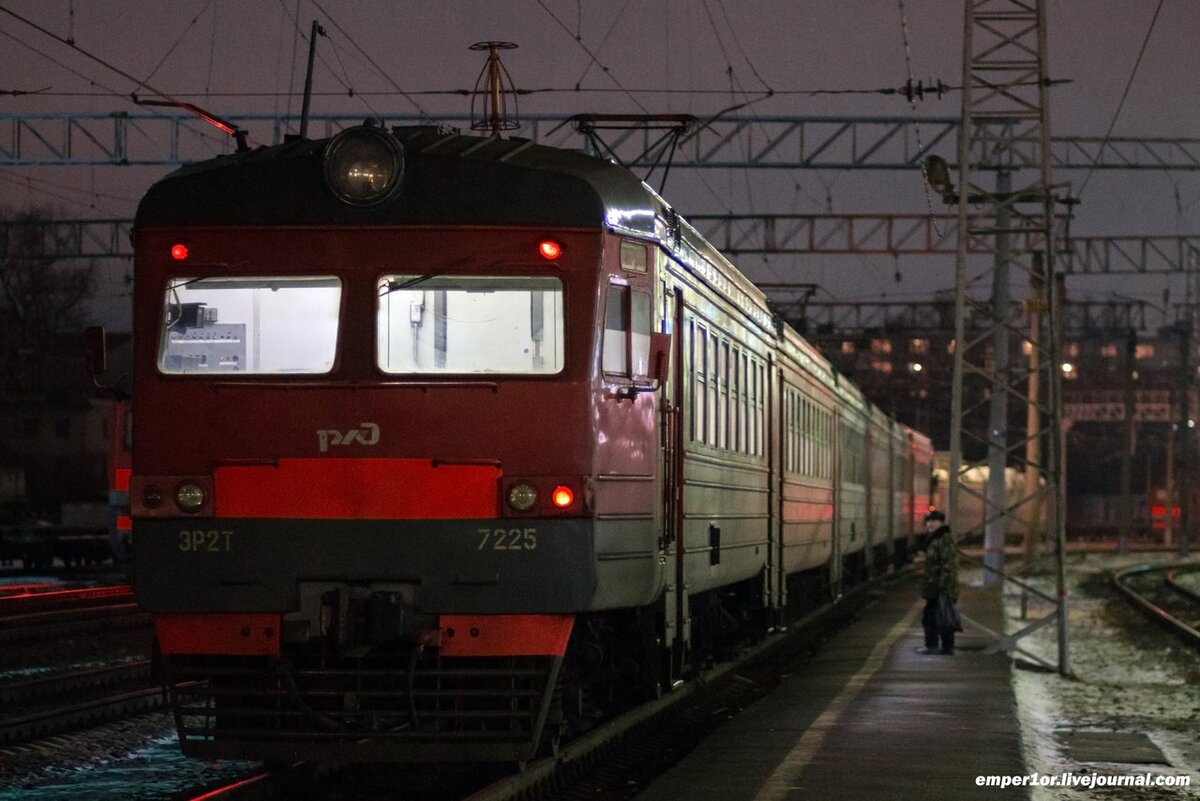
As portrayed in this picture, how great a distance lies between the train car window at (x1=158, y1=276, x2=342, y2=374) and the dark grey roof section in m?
0.33

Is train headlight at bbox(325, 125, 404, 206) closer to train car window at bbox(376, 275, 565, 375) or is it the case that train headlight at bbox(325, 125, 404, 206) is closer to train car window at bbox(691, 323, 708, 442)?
train car window at bbox(376, 275, 565, 375)

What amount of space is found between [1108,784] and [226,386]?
547 centimetres

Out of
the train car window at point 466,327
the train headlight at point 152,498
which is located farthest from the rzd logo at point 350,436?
the train headlight at point 152,498

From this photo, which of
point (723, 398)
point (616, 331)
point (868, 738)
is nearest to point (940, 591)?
point (723, 398)

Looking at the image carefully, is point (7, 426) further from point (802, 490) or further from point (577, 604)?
point (577, 604)

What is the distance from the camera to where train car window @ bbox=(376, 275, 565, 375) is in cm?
941

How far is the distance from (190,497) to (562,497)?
5.93 ft

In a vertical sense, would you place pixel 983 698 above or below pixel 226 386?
below

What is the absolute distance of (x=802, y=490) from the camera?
19.6 metres

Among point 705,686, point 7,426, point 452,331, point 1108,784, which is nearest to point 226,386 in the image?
point 452,331

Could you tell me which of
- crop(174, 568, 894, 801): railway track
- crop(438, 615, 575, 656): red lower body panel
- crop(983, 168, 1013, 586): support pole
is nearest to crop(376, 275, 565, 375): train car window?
crop(438, 615, 575, 656): red lower body panel

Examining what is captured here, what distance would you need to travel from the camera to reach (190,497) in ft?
30.7

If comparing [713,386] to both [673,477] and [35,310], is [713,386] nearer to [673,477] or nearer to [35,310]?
[673,477]

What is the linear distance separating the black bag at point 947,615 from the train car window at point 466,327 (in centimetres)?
996
